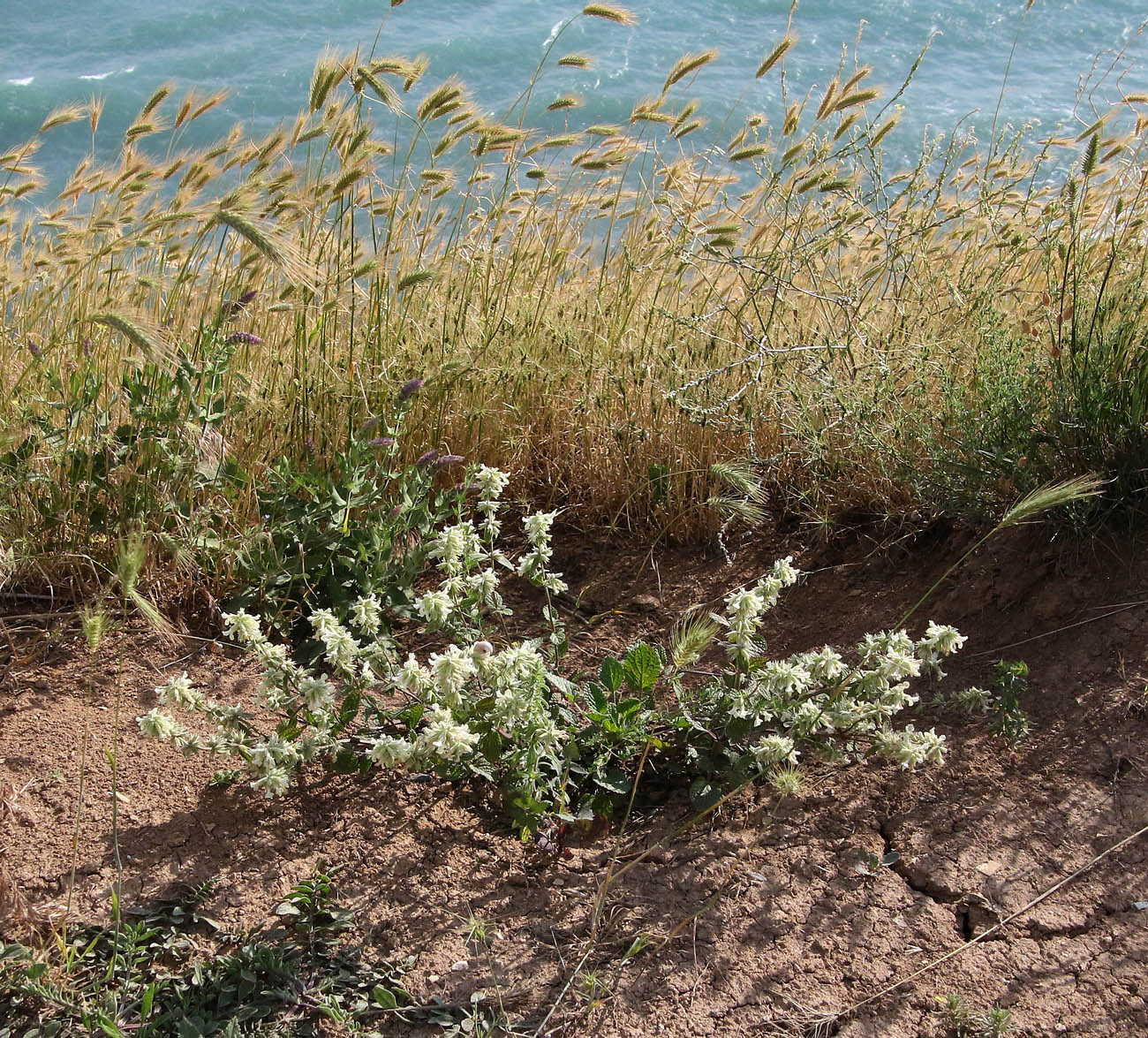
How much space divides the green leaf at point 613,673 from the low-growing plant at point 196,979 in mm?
705

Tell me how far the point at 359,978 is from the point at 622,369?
80.8 inches

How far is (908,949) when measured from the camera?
208 centimetres

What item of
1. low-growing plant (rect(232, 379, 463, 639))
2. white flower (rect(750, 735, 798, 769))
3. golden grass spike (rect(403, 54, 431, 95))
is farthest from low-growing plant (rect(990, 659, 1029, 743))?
golden grass spike (rect(403, 54, 431, 95))

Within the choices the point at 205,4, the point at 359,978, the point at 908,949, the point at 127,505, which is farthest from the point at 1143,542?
the point at 205,4

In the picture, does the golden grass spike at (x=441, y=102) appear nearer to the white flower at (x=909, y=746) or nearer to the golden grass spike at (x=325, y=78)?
the golden grass spike at (x=325, y=78)

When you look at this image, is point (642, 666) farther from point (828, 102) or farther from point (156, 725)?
point (828, 102)

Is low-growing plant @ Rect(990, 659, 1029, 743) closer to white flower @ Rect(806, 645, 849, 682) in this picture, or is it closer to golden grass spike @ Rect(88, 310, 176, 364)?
white flower @ Rect(806, 645, 849, 682)

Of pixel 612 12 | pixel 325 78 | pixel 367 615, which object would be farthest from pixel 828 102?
pixel 367 615

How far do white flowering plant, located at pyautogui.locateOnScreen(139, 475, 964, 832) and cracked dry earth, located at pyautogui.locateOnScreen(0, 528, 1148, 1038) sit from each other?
0.11m

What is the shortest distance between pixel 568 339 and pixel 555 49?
11.7 metres

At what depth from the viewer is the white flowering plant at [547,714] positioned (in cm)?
219

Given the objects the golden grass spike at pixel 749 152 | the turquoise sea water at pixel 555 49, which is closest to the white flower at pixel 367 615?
the golden grass spike at pixel 749 152

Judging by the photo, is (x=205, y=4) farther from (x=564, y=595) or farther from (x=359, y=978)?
(x=359, y=978)

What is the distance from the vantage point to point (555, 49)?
13.9 metres
